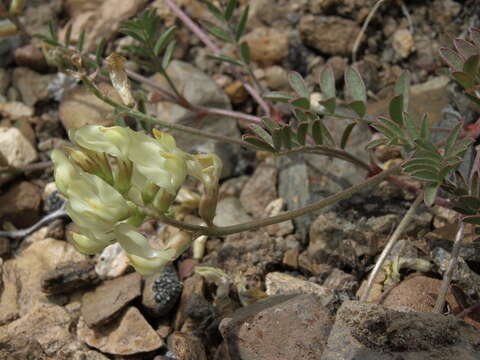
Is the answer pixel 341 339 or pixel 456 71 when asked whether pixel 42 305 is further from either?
pixel 456 71

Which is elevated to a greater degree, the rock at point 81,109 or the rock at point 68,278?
the rock at point 81,109

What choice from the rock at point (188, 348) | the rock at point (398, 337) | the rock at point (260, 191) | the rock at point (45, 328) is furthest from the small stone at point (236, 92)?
the rock at point (398, 337)

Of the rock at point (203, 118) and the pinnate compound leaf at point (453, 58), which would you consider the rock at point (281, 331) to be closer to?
the pinnate compound leaf at point (453, 58)

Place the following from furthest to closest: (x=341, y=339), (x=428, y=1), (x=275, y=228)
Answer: (x=428, y=1)
(x=275, y=228)
(x=341, y=339)

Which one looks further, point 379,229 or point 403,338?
point 379,229

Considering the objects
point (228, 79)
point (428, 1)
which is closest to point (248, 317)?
point (228, 79)

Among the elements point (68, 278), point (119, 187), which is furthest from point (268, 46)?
point (119, 187)

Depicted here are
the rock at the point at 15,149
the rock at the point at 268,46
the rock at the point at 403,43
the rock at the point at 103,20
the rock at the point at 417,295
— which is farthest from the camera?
the rock at the point at 103,20
